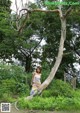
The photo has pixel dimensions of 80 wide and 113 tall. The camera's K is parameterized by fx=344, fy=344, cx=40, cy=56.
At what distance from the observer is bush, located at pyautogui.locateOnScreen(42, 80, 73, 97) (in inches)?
485

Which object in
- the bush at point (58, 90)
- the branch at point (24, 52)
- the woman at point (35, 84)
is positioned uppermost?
the woman at point (35, 84)

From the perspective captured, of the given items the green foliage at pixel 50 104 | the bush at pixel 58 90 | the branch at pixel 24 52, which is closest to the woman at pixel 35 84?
the bush at pixel 58 90

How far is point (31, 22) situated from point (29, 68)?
2719mm

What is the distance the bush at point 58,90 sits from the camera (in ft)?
40.4

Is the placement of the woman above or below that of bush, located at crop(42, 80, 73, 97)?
above

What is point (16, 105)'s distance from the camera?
10414 millimetres

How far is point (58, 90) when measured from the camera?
1288cm

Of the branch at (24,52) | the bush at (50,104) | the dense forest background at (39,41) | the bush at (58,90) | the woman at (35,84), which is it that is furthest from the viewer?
the branch at (24,52)

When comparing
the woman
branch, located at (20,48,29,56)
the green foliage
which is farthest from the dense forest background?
the green foliage

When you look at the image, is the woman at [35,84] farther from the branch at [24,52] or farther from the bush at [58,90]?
the branch at [24,52]

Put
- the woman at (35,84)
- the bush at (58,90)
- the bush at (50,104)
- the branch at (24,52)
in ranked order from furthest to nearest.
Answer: the branch at (24,52) < the bush at (58,90) < the woman at (35,84) < the bush at (50,104)

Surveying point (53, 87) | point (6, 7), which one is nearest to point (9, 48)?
point (6, 7)

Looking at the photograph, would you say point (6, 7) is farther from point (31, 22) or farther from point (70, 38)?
point (70, 38)

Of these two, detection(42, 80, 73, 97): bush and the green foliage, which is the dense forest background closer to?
detection(42, 80, 73, 97): bush
